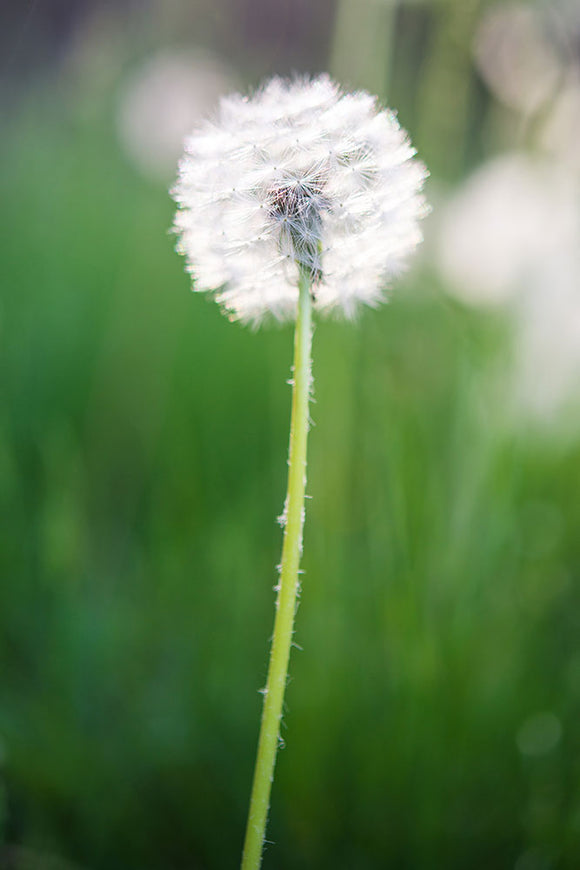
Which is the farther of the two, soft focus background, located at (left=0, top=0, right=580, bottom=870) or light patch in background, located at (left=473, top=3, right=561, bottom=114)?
light patch in background, located at (left=473, top=3, right=561, bottom=114)

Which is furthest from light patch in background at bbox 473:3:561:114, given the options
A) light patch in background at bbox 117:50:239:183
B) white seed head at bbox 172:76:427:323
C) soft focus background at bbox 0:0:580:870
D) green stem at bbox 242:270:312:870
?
light patch in background at bbox 117:50:239:183

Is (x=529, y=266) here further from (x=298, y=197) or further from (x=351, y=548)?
(x=298, y=197)

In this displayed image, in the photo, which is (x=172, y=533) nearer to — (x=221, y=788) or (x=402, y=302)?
(x=221, y=788)

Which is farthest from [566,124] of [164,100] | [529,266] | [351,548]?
[164,100]

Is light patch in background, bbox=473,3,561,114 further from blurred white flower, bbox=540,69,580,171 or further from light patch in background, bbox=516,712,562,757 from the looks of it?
light patch in background, bbox=516,712,562,757

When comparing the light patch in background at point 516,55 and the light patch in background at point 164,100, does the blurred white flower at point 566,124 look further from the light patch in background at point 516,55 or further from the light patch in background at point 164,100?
the light patch in background at point 164,100

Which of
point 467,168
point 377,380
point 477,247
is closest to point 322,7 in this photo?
point 467,168
